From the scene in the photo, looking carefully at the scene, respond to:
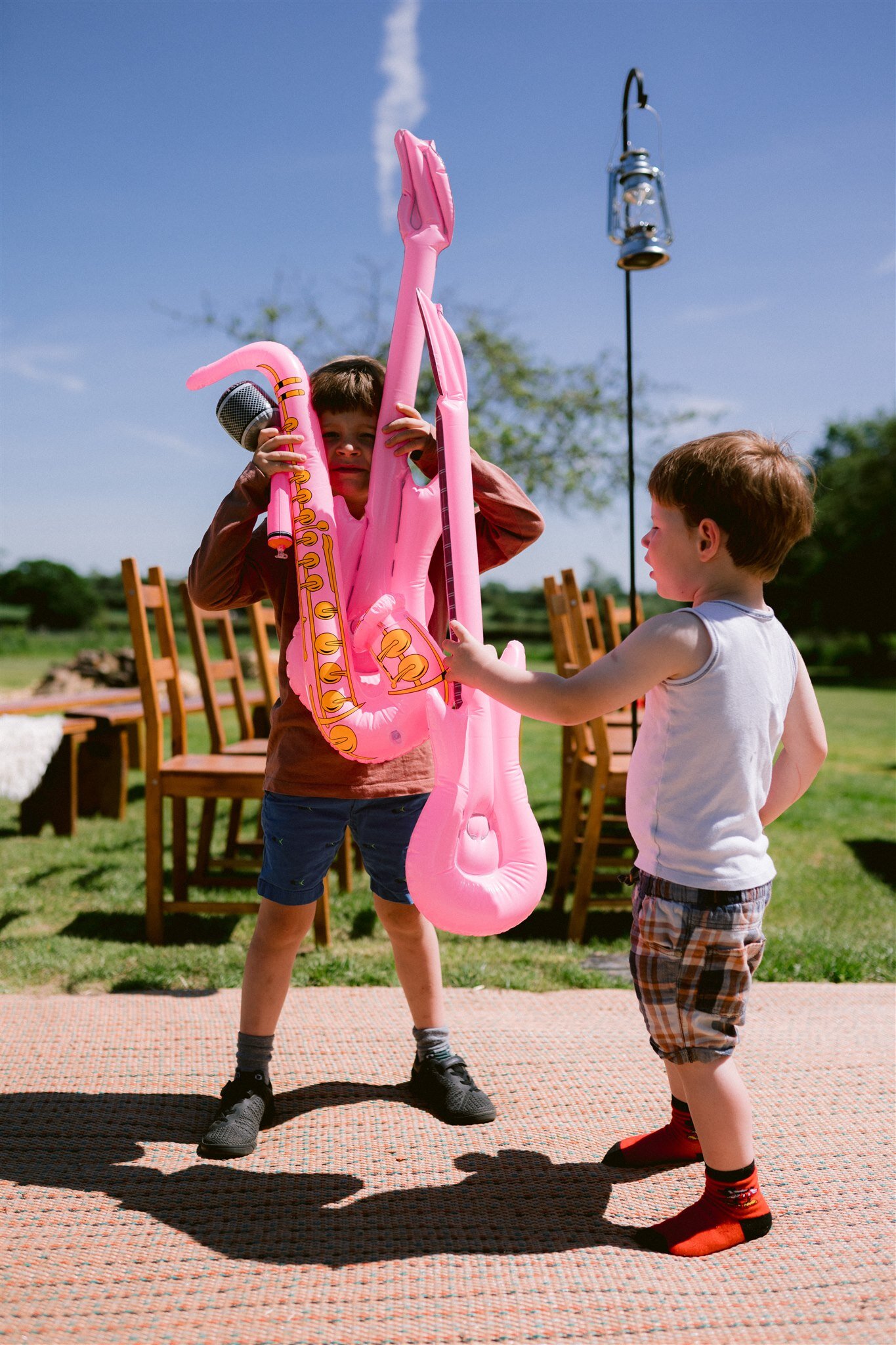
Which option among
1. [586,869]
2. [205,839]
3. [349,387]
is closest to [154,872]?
[205,839]

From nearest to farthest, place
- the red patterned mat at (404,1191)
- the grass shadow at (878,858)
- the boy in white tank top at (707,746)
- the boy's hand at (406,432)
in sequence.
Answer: the red patterned mat at (404,1191), the boy in white tank top at (707,746), the boy's hand at (406,432), the grass shadow at (878,858)

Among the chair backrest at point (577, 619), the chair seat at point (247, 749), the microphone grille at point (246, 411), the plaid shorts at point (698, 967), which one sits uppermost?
the microphone grille at point (246, 411)

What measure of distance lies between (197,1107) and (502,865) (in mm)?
1095

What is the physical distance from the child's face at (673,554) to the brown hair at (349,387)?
0.71m

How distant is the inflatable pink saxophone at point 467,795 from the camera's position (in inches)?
72.7

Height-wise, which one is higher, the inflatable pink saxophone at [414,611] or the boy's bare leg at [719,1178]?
the inflatable pink saxophone at [414,611]

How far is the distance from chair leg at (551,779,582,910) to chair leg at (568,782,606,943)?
0.33 metres

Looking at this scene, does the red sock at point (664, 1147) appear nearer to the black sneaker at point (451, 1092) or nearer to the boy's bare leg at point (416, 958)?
the black sneaker at point (451, 1092)

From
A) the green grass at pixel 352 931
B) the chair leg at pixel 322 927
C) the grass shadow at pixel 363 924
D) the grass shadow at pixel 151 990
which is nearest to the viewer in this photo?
the grass shadow at pixel 151 990

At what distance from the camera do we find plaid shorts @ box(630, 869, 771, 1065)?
1.79m

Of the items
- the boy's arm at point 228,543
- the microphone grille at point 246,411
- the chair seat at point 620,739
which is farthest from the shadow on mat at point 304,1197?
the chair seat at point 620,739

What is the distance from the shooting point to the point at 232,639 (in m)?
5.24

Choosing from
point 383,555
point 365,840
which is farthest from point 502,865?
point 383,555

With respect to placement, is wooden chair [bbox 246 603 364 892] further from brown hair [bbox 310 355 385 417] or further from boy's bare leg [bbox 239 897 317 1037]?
brown hair [bbox 310 355 385 417]
